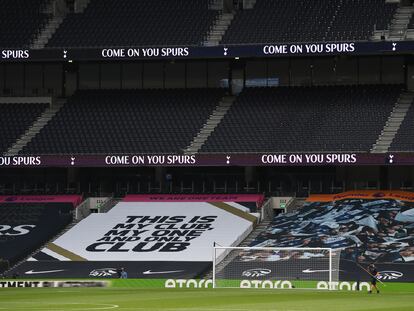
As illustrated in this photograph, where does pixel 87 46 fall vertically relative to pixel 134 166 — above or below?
above

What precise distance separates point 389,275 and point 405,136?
14.1 m

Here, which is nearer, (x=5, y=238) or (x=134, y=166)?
(x=5, y=238)

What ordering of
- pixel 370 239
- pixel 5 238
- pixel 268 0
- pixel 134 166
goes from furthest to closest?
pixel 268 0 → pixel 134 166 → pixel 5 238 → pixel 370 239

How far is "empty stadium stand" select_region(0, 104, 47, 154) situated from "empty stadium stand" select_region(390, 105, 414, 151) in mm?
24203

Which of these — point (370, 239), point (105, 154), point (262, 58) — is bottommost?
point (370, 239)

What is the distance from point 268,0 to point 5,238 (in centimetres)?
2453

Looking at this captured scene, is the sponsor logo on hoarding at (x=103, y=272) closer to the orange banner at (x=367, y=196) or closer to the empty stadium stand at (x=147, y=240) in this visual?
the empty stadium stand at (x=147, y=240)

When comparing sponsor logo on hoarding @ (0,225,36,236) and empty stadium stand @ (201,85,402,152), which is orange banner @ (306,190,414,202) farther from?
sponsor logo on hoarding @ (0,225,36,236)

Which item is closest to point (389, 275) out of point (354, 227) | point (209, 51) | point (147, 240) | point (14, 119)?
point (354, 227)

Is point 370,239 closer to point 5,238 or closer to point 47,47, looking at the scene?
point 5,238

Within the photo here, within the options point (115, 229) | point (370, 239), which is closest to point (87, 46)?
point (115, 229)

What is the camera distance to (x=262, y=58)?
75750 millimetres

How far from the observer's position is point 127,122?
7412cm

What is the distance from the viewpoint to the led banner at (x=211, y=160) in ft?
218
